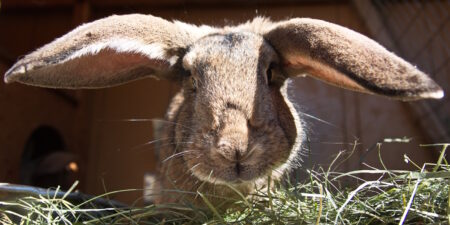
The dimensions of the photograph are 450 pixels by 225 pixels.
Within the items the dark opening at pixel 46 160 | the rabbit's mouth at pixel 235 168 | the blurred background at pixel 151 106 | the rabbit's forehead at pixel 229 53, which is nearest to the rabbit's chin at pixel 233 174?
the rabbit's mouth at pixel 235 168

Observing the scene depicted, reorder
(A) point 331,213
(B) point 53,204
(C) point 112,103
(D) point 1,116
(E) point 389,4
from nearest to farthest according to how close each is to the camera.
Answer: (A) point 331,213, (B) point 53,204, (D) point 1,116, (E) point 389,4, (C) point 112,103

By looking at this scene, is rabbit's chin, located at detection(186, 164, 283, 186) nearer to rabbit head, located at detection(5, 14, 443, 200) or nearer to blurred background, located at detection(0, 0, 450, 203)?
rabbit head, located at detection(5, 14, 443, 200)

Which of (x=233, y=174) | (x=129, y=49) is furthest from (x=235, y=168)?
(x=129, y=49)

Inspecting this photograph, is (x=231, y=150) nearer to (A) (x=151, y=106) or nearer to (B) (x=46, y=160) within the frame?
(B) (x=46, y=160)

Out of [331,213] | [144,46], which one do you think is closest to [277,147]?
[331,213]

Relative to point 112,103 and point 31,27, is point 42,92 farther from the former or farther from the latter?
point 31,27

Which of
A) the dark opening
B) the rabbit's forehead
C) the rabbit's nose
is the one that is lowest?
the dark opening

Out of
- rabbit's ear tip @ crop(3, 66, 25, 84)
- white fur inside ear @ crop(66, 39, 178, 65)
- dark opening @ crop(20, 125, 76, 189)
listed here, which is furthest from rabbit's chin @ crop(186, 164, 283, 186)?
dark opening @ crop(20, 125, 76, 189)
